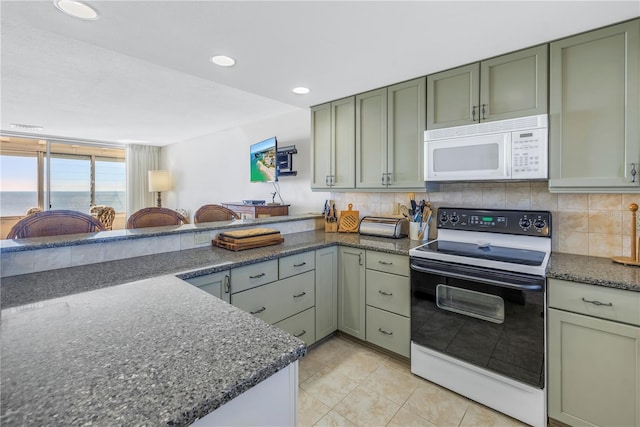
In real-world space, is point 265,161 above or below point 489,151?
above

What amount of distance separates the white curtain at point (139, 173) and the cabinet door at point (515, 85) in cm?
707

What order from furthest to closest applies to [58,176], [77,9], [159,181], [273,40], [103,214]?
[159,181] → [58,176] → [103,214] → [273,40] → [77,9]

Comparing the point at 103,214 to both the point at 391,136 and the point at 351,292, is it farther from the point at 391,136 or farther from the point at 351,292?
the point at 391,136

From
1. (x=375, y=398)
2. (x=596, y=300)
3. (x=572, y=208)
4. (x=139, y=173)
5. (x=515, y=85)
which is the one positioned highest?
(x=139, y=173)

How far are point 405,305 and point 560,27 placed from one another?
1871 mm

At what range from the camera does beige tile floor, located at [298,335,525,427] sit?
1.68m

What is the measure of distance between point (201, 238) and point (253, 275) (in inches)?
22.5

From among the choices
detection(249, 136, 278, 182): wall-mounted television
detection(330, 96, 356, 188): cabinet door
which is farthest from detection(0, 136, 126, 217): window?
detection(330, 96, 356, 188): cabinet door

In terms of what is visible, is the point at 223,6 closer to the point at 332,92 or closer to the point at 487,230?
the point at 332,92

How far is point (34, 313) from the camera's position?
0.98 meters

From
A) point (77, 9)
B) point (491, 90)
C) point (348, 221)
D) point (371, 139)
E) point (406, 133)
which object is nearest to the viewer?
point (77, 9)

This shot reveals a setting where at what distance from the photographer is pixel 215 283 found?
1.68m

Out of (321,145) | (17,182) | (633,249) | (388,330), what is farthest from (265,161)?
(17,182)

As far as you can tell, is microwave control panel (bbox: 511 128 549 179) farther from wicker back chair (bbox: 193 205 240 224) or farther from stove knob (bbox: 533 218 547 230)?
wicker back chair (bbox: 193 205 240 224)
